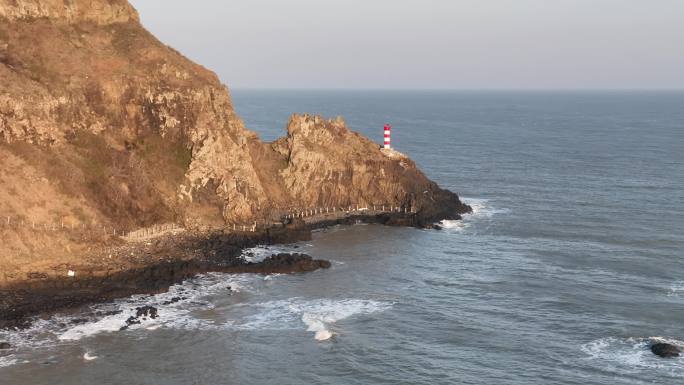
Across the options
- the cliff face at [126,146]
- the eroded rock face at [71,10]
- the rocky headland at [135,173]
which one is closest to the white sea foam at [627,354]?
the rocky headland at [135,173]

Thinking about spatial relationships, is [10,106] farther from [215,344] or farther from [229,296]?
[215,344]

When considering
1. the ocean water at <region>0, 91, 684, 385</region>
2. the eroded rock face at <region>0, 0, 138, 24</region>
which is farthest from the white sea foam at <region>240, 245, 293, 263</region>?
the eroded rock face at <region>0, 0, 138, 24</region>

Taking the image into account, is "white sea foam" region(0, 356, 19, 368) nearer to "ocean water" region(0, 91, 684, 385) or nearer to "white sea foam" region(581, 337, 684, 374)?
"ocean water" region(0, 91, 684, 385)

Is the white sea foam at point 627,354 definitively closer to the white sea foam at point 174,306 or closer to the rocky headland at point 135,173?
the white sea foam at point 174,306

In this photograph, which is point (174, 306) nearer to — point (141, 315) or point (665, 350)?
point (141, 315)

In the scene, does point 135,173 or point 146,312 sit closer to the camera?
point 146,312

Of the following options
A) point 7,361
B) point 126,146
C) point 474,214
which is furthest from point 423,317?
point 474,214
